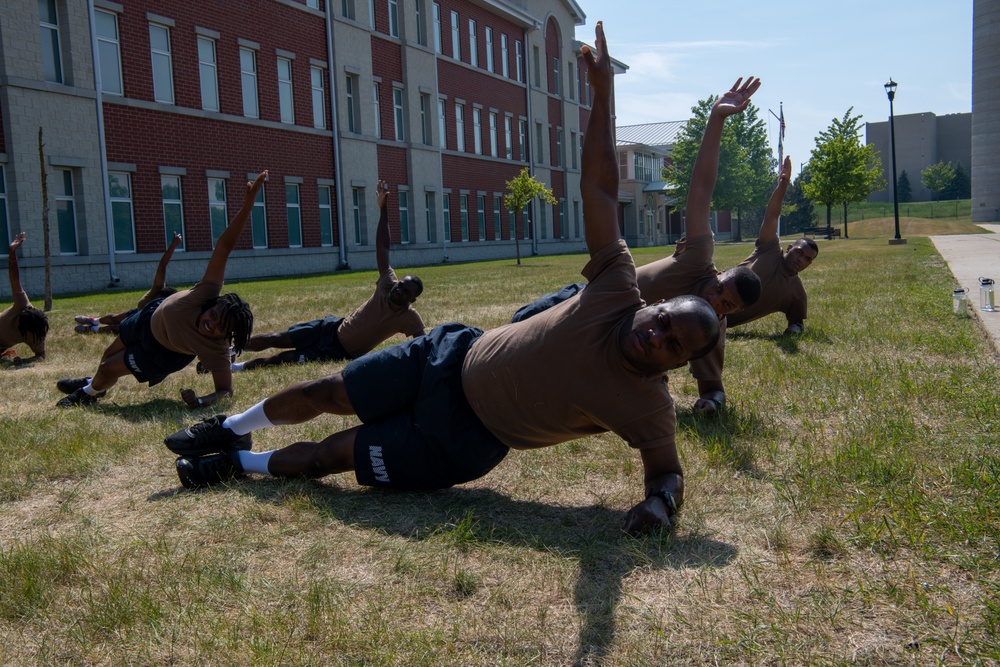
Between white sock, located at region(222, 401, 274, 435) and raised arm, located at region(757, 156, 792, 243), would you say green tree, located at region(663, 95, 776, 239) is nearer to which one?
raised arm, located at region(757, 156, 792, 243)

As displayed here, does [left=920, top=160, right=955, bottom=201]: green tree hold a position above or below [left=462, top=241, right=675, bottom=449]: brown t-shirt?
above

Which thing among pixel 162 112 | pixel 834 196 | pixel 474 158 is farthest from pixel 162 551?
pixel 834 196

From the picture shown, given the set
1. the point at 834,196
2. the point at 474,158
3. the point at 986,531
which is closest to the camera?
the point at 986,531

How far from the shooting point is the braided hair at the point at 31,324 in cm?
952

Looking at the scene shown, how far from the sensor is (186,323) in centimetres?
670

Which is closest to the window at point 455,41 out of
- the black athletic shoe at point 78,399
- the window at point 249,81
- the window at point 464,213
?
the window at point 464,213

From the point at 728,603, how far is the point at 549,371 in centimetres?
120

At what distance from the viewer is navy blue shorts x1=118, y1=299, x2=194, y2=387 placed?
6914mm

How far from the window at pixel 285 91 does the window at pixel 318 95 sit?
1.07m

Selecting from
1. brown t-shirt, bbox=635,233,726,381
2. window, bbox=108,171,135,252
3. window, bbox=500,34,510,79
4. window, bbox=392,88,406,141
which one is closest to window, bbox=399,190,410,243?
window, bbox=392,88,406,141

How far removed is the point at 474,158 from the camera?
1673 inches

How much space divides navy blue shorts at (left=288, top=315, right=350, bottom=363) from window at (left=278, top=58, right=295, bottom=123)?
22.3m

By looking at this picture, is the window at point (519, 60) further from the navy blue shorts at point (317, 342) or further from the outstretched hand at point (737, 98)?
the outstretched hand at point (737, 98)

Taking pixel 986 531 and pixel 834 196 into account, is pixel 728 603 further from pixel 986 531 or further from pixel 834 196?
pixel 834 196
